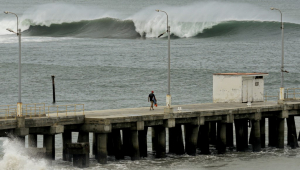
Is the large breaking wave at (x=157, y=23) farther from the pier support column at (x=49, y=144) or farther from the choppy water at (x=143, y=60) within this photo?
the pier support column at (x=49, y=144)

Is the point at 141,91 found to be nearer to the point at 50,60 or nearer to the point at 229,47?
the point at 50,60

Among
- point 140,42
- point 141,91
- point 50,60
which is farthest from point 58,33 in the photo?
point 141,91

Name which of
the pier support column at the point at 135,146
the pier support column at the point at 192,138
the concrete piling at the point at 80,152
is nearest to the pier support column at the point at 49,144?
the concrete piling at the point at 80,152

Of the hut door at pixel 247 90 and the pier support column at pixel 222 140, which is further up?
the hut door at pixel 247 90

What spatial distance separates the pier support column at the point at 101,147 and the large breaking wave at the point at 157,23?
2922 inches

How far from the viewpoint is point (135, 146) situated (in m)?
30.2

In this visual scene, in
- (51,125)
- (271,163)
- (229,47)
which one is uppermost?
(229,47)

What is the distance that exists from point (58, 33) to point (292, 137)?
91.5 m

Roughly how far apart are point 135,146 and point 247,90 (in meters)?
9.96

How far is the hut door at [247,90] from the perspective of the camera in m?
37.8

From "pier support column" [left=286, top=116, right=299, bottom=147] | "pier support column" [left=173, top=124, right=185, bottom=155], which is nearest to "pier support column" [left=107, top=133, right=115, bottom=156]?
"pier support column" [left=173, top=124, right=185, bottom=155]

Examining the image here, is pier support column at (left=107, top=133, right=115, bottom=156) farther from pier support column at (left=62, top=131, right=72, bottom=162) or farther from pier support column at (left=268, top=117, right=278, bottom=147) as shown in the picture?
pier support column at (left=268, top=117, right=278, bottom=147)

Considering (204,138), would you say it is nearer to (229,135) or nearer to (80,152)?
(229,135)

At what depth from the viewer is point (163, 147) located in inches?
1243
